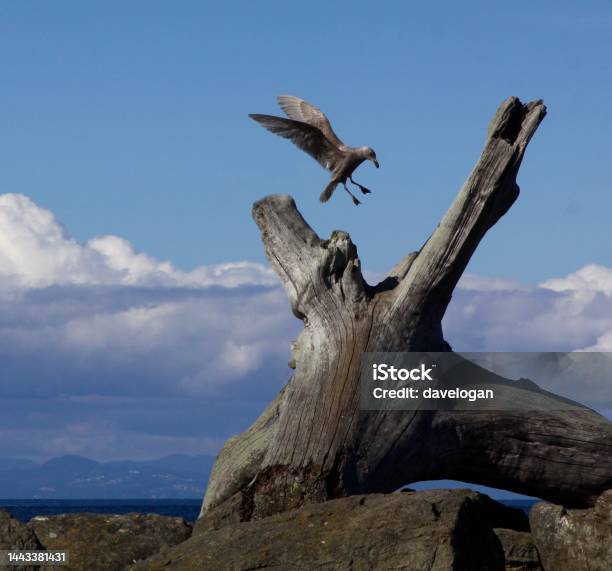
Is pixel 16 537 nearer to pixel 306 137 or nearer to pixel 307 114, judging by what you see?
pixel 306 137

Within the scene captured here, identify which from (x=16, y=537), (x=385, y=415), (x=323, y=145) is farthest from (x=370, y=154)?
(x=16, y=537)

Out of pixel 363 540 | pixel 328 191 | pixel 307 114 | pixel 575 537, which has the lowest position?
pixel 363 540

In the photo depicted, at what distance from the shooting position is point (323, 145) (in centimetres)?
1481

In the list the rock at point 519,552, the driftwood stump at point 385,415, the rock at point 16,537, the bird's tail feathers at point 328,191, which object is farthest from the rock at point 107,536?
the bird's tail feathers at point 328,191

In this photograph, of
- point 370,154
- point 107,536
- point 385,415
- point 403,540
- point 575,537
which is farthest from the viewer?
point 370,154

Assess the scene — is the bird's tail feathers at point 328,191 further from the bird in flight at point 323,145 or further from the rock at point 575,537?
the rock at point 575,537

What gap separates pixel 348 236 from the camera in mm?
12836

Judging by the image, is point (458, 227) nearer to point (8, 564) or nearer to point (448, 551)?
point (448, 551)

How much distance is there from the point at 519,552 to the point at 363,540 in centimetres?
255

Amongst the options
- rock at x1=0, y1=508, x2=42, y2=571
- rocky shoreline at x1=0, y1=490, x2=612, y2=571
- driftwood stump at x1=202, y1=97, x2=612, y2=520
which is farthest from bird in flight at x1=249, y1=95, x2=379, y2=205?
rock at x1=0, y1=508, x2=42, y2=571

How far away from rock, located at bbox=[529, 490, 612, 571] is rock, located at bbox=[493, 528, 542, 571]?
0.08 meters

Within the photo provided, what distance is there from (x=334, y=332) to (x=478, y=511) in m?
3.49

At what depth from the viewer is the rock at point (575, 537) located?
35.4 ft

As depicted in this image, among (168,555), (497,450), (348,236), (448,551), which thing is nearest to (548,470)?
(497,450)
